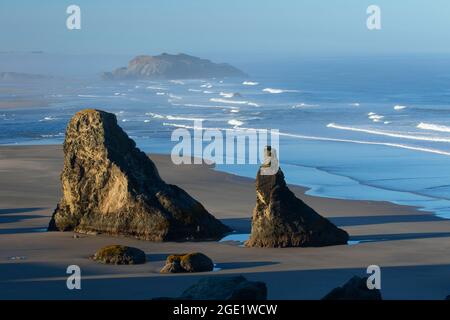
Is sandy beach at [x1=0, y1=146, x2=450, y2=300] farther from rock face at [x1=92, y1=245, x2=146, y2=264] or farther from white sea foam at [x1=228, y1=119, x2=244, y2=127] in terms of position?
white sea foam at [x1=228, y1=119, x2=244, y2=127]

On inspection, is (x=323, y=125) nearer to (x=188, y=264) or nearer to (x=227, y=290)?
(x=188, y=264)

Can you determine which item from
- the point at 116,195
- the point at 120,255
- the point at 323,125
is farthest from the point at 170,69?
the point at 120,255

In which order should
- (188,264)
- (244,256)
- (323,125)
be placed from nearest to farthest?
(188,264)
(244,256)
(323,125)

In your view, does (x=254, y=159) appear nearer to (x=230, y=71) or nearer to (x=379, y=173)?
(x=379, y=173)

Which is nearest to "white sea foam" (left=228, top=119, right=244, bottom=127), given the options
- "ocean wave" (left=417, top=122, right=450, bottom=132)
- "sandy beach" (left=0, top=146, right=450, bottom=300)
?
"ocean wave" (left=417, top=122, right=450, bottom=132)

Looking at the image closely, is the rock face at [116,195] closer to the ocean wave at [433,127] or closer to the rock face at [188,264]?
the rock face at [188,264]

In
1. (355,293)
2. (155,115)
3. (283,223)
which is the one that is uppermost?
(355,293)
